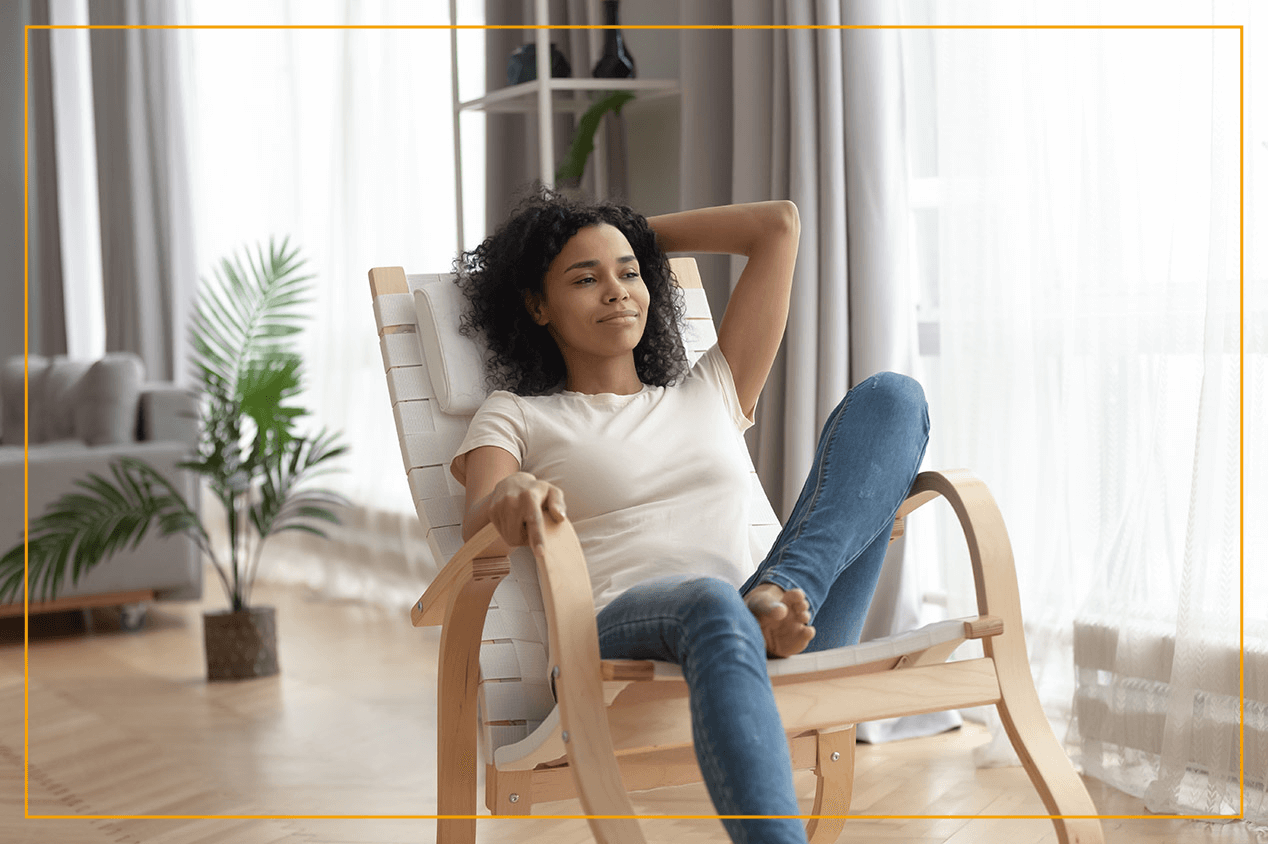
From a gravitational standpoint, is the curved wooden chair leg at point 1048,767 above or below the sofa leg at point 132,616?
above

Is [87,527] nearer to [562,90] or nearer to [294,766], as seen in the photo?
[294,766]

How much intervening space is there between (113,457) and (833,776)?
2706 mm

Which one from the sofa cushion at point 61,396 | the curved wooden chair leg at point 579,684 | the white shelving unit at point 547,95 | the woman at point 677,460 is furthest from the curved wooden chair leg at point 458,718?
the sofa cushion at point 61,396

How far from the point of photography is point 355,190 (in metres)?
4.29

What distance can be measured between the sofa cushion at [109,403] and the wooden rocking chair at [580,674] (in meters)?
2.31

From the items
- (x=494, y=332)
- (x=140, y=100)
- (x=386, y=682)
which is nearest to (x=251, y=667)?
(x=386, y=682)

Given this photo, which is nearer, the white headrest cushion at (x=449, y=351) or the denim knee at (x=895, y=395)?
the denim knee at (x=895, y=395)

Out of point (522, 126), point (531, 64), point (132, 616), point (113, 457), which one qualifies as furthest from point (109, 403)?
point (531, 64)

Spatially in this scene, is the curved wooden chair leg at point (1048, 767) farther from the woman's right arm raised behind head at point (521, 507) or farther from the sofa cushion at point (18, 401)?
the sofa cushion at point (18, 401)

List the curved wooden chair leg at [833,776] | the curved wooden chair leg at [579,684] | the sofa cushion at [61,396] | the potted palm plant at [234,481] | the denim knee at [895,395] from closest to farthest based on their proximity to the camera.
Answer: the curved wooden chair leg at [579,684] → the denim knee at [895,395] → the curved wooden chair leg at [833,776] → the potted palm plant at [234,481] → the sofa cushion at [61,396]

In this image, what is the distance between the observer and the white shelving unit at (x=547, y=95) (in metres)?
2.85

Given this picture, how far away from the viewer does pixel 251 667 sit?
10.8 ft

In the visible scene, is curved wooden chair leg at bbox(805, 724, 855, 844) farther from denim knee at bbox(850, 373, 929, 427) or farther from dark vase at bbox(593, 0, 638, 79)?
dark vase at bbox(593, 0, 638, 79)

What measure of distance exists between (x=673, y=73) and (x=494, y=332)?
151cm
